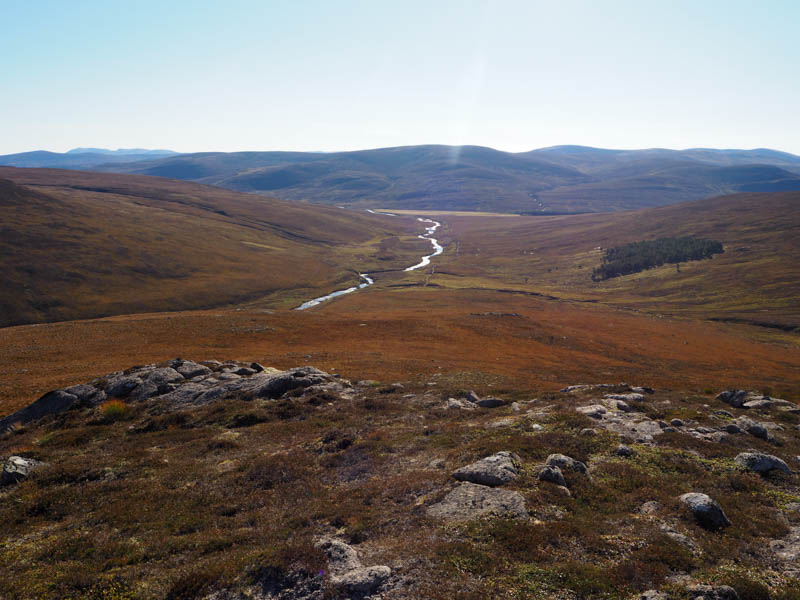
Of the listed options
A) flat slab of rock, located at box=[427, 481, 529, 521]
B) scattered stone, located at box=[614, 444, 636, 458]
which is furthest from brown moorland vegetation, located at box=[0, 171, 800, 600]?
flat slab of rock, located at box=[427, 481, 529, 521]

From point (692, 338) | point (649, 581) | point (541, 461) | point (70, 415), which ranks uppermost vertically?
point (649, 581)

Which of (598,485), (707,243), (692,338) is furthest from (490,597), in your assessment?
(707,243)

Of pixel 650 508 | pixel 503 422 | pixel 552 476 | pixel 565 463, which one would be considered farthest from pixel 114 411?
pixel 650 508

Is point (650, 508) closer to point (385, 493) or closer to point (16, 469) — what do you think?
point (385, 493)

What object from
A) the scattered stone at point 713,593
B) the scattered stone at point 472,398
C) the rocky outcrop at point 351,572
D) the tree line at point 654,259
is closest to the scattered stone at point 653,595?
the scattered stone at point 713,593

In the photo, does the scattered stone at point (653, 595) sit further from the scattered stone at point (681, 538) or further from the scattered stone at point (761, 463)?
the scattered stone at point (761, 463)

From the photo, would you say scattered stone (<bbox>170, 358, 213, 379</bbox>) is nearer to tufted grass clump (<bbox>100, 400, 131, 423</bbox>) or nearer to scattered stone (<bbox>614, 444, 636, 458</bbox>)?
tufted grass clump (<bbox>100, 400, 131, 423</bbox>)

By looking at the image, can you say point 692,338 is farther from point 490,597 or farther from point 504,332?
point 490,597
